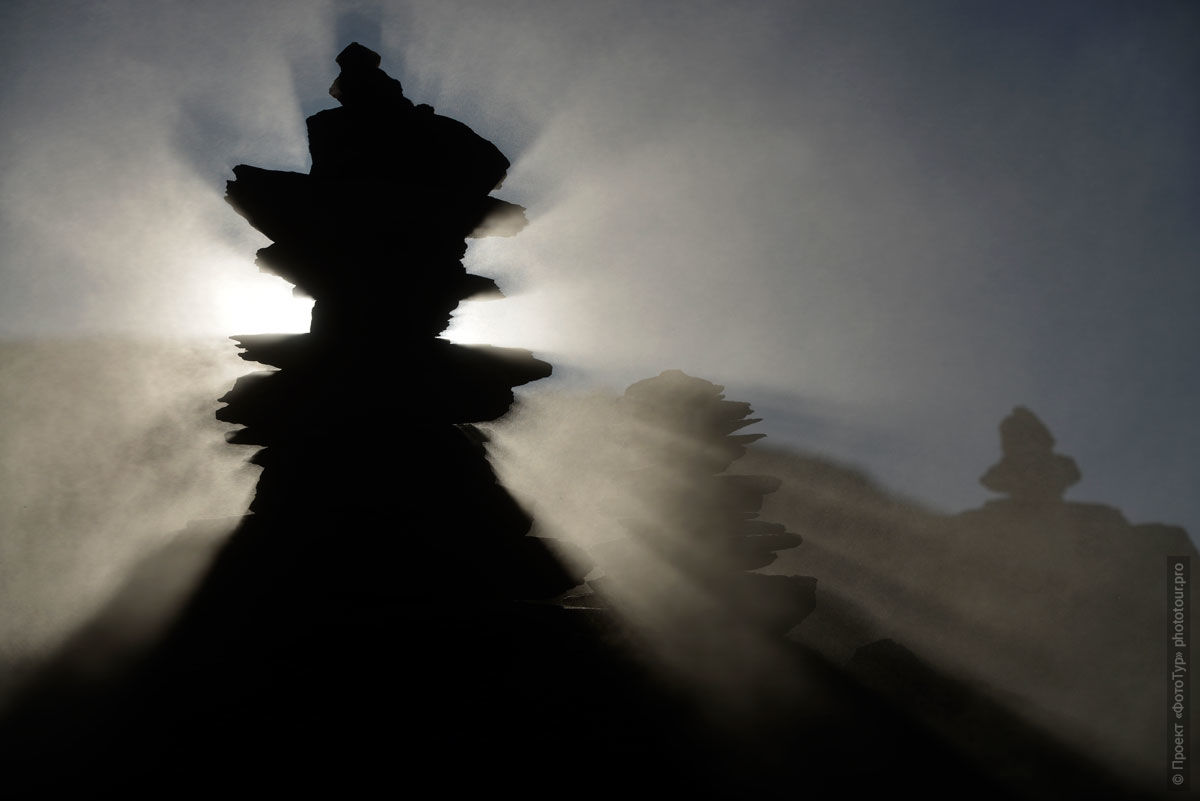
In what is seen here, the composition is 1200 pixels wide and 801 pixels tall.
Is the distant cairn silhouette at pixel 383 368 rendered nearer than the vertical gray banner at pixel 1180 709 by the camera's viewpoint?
Yes

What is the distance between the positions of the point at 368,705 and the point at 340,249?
19.8 ft

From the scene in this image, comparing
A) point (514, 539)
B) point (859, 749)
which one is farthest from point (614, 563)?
point (514, 539)

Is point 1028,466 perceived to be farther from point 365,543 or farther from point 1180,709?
point 365,543

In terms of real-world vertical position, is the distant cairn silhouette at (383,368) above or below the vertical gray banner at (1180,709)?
above

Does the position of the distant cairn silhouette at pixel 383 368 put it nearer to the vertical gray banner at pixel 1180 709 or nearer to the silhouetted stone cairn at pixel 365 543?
the silhouetted stone cairn at pixel 365 543

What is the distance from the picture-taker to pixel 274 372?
23.0ft

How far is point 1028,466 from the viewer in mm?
48969

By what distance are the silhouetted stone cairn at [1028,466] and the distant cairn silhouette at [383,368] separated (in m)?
59.9

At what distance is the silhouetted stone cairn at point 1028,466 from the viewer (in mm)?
47750

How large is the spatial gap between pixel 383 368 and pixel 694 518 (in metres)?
14.6

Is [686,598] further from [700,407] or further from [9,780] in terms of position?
[9,780]

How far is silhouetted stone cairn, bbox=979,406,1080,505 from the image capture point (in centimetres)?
4775

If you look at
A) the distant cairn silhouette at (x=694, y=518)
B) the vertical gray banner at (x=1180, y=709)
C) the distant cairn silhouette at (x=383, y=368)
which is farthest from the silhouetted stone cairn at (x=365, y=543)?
the vertical gray banner at (x=1180, y=709)

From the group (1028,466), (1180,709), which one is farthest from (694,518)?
(1028,466)
